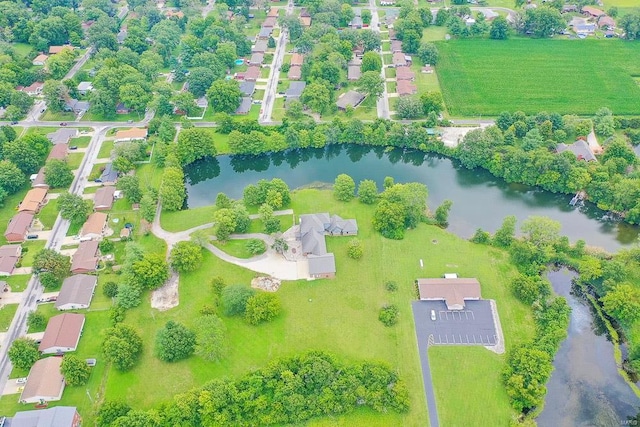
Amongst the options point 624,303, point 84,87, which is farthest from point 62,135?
point 624,303

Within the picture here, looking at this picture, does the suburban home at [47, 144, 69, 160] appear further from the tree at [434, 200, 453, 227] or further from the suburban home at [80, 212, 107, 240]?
the tree at [434, 200, 453, 227]

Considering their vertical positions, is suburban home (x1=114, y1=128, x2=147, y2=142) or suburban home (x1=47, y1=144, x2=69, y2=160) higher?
suburban home (x1=47, y1=144, x2=69, y2=160)

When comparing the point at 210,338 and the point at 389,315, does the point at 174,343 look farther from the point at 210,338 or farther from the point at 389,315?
the point at 389,315

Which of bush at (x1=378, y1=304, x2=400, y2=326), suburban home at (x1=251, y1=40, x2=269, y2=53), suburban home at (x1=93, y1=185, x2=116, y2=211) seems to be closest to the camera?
bush at (x1=378, y1=304, x2=400, y2=326)

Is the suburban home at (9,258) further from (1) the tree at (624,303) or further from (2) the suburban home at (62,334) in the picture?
(1) the tree at (624,303)

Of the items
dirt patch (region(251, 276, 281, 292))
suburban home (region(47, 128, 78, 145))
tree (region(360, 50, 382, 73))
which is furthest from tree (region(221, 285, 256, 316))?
tree (region(360, 50, 382, 73))

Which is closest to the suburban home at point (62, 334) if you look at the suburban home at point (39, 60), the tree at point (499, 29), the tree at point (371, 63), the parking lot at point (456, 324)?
the parking lot at point (456, 324)
